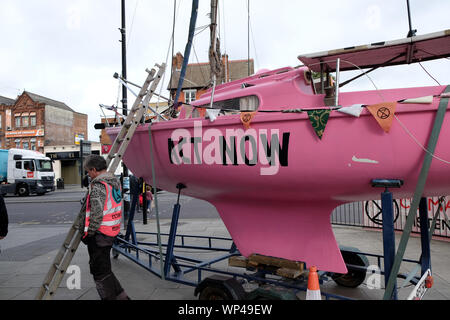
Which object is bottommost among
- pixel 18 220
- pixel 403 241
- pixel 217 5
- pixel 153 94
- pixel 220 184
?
pixel 18 220

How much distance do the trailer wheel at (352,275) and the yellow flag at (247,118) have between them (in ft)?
7.64

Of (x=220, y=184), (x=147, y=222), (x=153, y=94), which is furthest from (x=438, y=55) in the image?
(x=147, y=222)

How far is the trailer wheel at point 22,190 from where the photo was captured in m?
19.6

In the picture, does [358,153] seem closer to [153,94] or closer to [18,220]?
[153,94]

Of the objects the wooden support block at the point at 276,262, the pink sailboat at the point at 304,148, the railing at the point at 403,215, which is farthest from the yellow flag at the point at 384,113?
the railing at the point at 403,215

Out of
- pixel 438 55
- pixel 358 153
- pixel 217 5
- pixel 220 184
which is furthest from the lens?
pixel 217 5

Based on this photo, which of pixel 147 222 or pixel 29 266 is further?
pixel 147 222

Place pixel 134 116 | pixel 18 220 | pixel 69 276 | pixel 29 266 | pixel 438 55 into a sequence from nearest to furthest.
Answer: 1. pixel 438 55
2. pixel 134 116
3. pixel 69 276
4. pixel 29 266
5. pixel 18 220

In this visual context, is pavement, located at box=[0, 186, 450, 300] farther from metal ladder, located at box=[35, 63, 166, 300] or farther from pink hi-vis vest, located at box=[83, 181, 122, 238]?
pink hi-vis vest, located at box=[83, 181, 122, 238]

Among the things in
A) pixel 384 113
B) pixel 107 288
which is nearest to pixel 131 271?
pixel 107 288

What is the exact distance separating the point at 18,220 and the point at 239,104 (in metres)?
10.6

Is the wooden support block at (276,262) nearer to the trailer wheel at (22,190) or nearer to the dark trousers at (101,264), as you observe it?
the dark trousers at (101,264)

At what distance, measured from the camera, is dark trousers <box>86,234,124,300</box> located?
2902 millimetres
